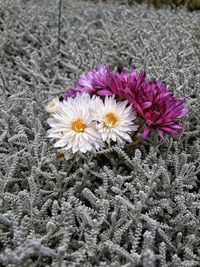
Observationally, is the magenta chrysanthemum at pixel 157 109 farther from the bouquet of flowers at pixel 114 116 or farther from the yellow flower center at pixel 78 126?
the yellow flower center at pixel 78 126

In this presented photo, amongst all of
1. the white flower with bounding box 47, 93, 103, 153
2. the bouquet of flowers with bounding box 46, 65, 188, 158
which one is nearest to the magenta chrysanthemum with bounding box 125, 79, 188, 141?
the bouquet of flowers with bounding box 46, 65, 188, 158

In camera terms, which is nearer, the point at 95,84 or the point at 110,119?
the point at 110,119

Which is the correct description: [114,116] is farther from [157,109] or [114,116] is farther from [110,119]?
[157,109]

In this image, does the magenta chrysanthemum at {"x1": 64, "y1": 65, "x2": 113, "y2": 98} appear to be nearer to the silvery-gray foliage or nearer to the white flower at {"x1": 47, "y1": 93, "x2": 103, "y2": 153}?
the white flower at {"x1": 47, "y1": 93, "x2": 103, "y2": 153}

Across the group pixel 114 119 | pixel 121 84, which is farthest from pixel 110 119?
pixel 121 84

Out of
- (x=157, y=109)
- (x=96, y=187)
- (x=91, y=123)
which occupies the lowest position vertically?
(x=96, y=187)

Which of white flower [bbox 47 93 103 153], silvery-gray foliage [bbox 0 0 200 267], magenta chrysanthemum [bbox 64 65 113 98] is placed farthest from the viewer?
magenta chrysanthemum [bbox 64 65 113 98]

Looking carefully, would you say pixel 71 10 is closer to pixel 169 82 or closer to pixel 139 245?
Answer: pixel 169 82
